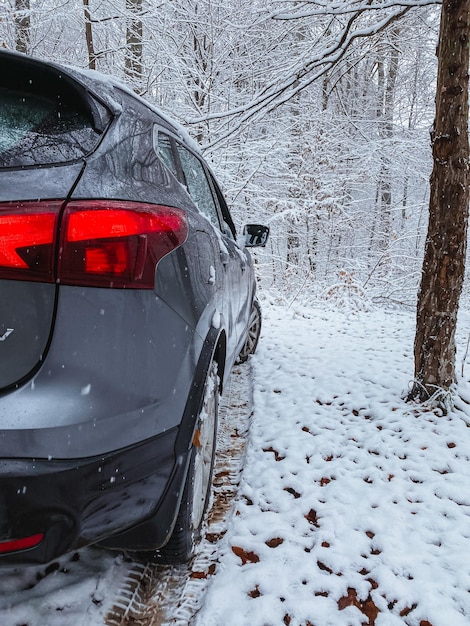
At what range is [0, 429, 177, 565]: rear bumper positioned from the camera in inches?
43.9

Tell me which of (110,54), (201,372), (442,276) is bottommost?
(201,372)

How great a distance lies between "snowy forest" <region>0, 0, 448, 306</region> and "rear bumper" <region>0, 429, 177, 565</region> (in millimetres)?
3794

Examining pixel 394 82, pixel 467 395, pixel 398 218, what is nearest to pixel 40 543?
pixel 467 395

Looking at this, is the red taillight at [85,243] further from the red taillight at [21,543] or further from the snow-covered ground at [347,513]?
the snow-covered ground at [347,513]

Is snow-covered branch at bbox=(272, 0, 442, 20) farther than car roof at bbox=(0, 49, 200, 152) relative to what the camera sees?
Yes

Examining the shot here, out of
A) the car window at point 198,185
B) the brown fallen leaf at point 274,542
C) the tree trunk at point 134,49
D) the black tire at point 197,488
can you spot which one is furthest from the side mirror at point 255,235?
the tree trunk at point 134,49

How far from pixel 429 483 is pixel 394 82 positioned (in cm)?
1277

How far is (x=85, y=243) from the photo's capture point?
4.03 feet

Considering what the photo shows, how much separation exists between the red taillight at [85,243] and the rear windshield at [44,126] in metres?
0.21

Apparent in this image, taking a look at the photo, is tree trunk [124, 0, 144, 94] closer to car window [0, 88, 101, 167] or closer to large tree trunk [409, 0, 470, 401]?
large tree trunk [409, 0, 470, 401]

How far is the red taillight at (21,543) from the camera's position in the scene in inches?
44.7

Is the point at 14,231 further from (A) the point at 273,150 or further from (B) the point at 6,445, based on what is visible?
(A) the point at 273,150

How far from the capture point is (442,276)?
3150 mm

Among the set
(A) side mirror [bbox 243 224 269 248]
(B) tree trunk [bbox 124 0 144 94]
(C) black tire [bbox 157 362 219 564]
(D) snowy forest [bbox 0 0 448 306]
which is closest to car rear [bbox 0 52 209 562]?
(C) black tire [bbox 157 362 219 564]
